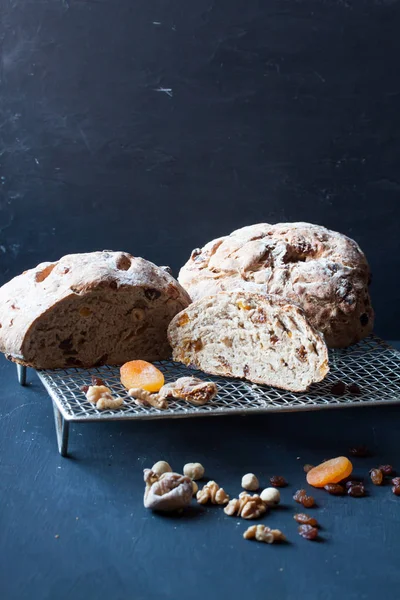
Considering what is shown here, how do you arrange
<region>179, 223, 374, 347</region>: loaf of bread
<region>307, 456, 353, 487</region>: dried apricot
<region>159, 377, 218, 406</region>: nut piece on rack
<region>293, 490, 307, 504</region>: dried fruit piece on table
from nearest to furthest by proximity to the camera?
<region>293, 490, 307, 504</region>: dried fruit piece on table → <region>307, 456, 353, 487</region>: dried apricot → <region>159, 377, 218, 406</region>: nut piece on rack → <region>179, 223, 374, 347</region>: loaf of bread

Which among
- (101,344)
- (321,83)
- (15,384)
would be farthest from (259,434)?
(321,83)

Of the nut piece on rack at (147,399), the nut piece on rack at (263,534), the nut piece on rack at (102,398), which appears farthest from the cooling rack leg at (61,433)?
the nut piece on rack at (263,534)

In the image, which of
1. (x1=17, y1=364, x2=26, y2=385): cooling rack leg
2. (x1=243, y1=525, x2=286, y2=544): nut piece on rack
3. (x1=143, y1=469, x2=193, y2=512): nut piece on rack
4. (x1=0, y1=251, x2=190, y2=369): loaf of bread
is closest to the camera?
(x1=243, y1=525, x2=286, y2=544): nut piece on rack

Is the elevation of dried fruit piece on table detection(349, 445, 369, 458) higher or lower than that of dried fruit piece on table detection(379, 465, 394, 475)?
lower

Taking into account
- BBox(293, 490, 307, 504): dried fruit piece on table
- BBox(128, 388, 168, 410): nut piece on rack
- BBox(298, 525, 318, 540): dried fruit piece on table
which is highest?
BBox(128, 388, 168, 410): nut piece on rack

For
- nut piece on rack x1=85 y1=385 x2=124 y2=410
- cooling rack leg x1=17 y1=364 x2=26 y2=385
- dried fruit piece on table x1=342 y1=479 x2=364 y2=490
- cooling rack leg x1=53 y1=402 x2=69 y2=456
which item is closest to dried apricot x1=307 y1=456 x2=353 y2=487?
dried fruit piece on table x1=342 y1=479 x2=364 y2=490

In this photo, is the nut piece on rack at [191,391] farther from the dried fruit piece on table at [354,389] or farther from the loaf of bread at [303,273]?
the loaf of bread at [303,273]

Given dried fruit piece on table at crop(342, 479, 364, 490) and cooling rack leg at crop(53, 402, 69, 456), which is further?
cooling rack leg at crop(53, 402, 69, 456)

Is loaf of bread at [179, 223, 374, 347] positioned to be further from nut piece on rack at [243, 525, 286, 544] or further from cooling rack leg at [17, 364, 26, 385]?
nut piece on rack at [243, 525, 286, 544]

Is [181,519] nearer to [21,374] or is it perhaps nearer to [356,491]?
[356,491]
